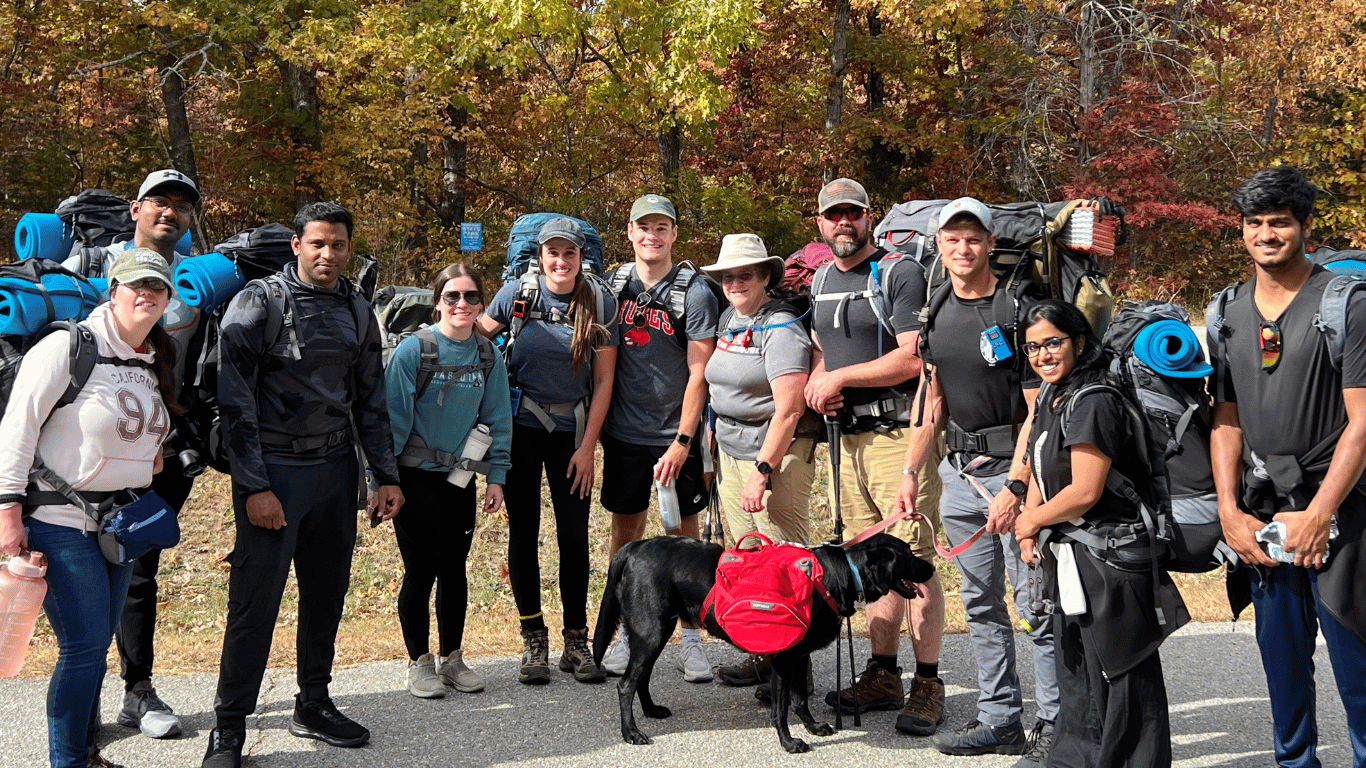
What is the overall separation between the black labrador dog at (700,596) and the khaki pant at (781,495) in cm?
47

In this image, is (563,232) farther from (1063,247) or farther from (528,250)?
(1063,247)

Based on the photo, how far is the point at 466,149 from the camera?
17.7 m

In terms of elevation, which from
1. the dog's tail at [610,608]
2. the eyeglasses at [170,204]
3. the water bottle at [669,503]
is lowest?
the dog's tail at [610,608]

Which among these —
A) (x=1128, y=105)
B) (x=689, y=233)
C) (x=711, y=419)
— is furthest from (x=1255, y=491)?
(x=1128, y=105)

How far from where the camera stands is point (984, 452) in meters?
4.26

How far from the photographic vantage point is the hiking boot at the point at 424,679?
491 cm

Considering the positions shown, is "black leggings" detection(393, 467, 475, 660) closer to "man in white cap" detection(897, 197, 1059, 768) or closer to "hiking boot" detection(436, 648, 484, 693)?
"hiking boot" detection(436, 648, 484, 693)

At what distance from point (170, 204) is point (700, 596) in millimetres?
2835

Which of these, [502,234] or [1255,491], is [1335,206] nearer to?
[502,234]

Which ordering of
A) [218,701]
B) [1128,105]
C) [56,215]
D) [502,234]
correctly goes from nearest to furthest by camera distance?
[218,701] → [56,215] → [1128,105] → [502,234]

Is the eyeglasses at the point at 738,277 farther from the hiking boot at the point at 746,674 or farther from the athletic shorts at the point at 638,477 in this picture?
the hiking boot at the point at 746,674

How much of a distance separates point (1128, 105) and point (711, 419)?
13332 millimetres

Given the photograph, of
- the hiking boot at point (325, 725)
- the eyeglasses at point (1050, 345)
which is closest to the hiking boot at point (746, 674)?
the hiking boot at point (325, 725)

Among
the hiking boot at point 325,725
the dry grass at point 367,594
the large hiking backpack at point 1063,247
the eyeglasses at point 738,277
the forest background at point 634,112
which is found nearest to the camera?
the large hiking backpack at point 1063,247
